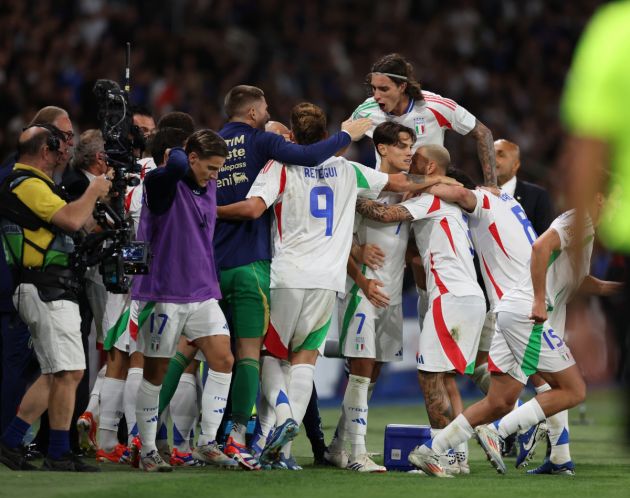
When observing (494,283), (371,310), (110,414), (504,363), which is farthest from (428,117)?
(110,414)

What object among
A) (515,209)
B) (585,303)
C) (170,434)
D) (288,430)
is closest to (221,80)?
(170,434)

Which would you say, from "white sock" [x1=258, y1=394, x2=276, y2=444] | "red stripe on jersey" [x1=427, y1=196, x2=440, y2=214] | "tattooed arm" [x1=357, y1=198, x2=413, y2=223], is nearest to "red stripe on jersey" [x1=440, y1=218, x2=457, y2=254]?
"red stripe on jersey" [x1=427, y1=196, x2=440, y2=214]

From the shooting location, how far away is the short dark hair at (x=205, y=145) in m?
8.08

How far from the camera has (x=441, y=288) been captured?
8688 millimetres

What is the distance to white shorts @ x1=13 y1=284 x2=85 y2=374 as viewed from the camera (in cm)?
784

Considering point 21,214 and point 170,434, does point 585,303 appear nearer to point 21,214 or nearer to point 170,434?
point 21,214

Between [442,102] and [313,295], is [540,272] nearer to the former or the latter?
[313,295]

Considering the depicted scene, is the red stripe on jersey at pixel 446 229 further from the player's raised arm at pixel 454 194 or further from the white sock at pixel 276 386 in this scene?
the white sock at pixel 276 386

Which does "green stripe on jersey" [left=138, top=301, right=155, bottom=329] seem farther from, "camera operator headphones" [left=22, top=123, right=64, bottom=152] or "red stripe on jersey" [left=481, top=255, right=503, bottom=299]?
"red stripe on jersey" [left=481, top=255, right=503, bottom=299]

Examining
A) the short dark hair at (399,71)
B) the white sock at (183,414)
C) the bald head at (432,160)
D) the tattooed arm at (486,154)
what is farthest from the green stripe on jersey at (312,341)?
the short dark hair at (399,71)

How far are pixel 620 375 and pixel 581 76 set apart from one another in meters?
1.07

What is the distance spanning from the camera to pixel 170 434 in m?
11.0

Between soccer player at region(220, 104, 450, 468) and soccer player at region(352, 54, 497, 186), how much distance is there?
3.71ft

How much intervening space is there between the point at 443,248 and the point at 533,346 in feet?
3.48
